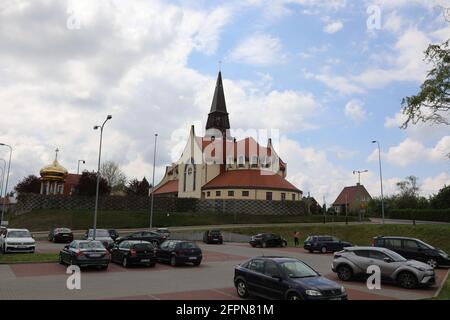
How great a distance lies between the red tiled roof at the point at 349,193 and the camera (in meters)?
107

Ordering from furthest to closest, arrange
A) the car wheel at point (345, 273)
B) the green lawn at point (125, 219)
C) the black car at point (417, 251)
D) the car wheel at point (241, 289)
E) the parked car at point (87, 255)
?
the green lawn at point (125, 219) → the black car at point (417, 251) → the parked car at point (87, 255) → the car wheel at point (345, 273) → the car wheel at point (241, 289)

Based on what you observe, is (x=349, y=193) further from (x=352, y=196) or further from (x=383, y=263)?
(x=383, y=263)

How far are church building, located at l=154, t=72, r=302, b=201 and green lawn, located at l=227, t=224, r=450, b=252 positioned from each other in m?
19.0

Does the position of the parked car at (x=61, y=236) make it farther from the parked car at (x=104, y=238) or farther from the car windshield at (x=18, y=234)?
the car windshield at (x=18, y=234)

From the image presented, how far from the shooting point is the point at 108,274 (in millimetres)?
18969

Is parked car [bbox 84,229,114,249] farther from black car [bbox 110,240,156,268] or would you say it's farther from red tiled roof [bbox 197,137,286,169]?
red tiled roof [bbox 197,137,286,169]

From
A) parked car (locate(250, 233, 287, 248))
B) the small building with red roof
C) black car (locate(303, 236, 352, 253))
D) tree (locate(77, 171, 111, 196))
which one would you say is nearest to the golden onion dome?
tree (locate(77, 171, 111, 196))

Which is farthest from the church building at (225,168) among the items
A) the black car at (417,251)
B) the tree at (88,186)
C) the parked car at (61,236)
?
the black car at (417,251)

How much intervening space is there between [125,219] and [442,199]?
173ft

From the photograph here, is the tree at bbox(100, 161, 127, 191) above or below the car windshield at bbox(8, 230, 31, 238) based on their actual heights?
above

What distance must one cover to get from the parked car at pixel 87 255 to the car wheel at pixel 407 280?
520 inches

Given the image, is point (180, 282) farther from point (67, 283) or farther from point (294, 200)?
point (294, 200)

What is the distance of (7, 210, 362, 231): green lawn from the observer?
56094 millimetres

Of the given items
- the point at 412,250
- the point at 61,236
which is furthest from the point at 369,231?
the point at 61,236
